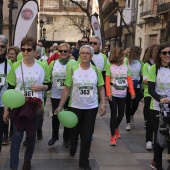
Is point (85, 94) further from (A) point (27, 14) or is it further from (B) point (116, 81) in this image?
(A) point (27, 14)

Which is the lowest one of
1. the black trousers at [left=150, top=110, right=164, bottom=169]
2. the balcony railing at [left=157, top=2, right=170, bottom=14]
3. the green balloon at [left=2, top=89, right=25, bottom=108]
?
the black trousers at [left=150, top=110, right=164, bottom=169]

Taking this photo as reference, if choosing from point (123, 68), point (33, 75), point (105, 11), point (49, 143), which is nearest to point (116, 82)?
point (123, 68)

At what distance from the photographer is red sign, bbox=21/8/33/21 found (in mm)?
11523

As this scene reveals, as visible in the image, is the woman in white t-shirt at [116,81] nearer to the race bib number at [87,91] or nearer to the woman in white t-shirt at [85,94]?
the woman in white t-shirt at [85,94]

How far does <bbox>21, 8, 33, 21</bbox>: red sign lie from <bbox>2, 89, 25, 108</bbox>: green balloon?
7276 millimetres

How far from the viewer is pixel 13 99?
4531mm

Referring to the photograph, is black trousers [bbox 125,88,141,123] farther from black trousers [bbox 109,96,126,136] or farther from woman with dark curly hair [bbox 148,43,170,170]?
woman with dark curly hair [bbox 148,43,170,170]

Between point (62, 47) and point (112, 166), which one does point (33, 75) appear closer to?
point (62, 47)

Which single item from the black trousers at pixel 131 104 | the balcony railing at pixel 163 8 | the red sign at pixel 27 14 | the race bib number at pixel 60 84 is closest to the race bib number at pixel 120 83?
the race bib number at pixel 60 84

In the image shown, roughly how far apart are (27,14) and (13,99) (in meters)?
7.50

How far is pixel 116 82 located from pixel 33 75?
2.12 meters

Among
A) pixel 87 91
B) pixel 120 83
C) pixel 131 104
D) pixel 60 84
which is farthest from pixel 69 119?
pixel 131 104

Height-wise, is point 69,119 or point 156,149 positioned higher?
point 69,119

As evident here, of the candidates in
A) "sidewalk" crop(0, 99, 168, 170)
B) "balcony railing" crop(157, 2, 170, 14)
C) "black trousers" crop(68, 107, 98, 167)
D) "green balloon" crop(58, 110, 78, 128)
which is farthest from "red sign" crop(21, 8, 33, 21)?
"balcony railing" crop(157, 2, 170, 14)
